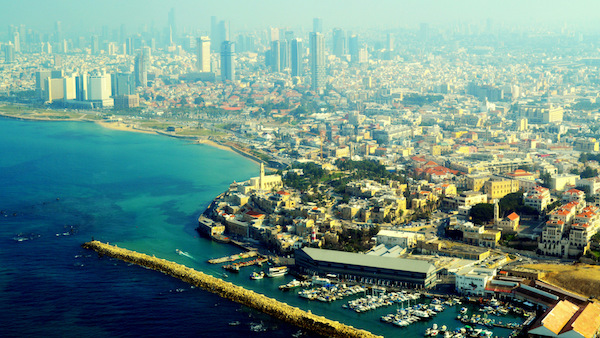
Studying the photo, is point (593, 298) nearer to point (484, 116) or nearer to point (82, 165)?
point (82, 165)

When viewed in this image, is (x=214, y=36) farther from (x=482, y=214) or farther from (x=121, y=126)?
(x=482, y=214)

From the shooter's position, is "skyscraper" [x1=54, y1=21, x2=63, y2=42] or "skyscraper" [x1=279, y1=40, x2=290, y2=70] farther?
"skyscraper" [x1=54, y1=21, x2=63, y2=42]

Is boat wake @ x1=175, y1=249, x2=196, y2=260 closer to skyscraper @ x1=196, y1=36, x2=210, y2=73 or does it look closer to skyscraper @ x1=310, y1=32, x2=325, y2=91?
skyscraper @ x1=310, y1=32, x2=325, y2=91

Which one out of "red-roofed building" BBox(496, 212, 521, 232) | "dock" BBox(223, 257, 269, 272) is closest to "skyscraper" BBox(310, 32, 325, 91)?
"red-roofed building" BBox(496, 212, 521, 232)

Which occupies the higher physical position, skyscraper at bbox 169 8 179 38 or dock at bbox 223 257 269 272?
skyscraper at bbox 169 8 179 38

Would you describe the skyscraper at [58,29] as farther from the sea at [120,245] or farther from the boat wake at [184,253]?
the boat wake at [184,253]

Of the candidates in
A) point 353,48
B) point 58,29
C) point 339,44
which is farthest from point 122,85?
point 58,29

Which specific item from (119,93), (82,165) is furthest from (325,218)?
(119,93)
